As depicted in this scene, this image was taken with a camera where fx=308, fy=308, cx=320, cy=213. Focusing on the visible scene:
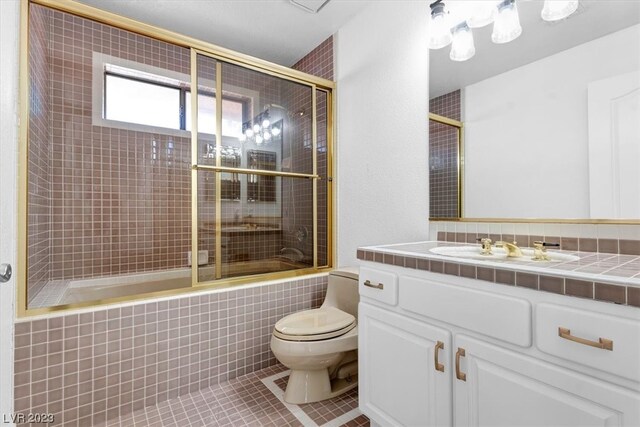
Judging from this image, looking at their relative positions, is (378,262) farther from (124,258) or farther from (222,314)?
(124,258)

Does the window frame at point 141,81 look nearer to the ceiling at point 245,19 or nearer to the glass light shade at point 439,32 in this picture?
the ceiling at point 245,19

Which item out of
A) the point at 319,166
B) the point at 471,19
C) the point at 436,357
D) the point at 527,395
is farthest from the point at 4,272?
the point at 471,19

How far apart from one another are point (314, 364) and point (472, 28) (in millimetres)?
1814

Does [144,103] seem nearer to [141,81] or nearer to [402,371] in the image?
[141,81]

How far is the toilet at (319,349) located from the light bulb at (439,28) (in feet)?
4.37

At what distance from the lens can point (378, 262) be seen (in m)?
1.27

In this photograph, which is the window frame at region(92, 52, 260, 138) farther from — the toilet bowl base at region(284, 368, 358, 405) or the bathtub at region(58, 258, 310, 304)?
the toilet bowl base at region(284, 368, 358, 405)

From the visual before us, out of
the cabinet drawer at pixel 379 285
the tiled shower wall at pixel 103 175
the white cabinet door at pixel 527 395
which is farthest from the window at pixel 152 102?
the white cabinet door at pixel 527 395

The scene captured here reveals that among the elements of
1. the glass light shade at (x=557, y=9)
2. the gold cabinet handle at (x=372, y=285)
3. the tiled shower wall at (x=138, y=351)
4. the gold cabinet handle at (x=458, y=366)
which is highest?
the glass light shade at (x=557, y=9)

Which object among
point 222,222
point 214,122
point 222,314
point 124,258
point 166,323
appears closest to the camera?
point 166,323

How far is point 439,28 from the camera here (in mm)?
1548

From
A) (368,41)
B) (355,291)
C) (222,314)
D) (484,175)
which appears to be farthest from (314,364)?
(368,41)

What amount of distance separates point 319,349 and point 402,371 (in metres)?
0.45

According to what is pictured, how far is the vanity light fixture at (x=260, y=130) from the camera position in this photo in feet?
7.24
